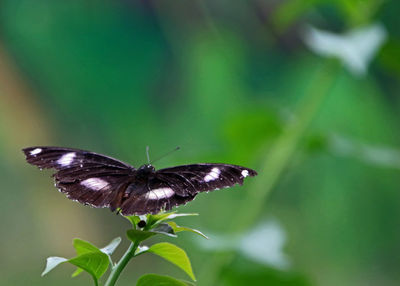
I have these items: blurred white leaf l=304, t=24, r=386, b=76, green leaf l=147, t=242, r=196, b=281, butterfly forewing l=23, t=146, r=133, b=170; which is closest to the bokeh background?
blurred white leaf l=304, t=24, r=386, b=76

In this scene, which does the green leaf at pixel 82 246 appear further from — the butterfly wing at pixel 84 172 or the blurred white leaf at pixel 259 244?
the blurred white leaf at pixel 259 244

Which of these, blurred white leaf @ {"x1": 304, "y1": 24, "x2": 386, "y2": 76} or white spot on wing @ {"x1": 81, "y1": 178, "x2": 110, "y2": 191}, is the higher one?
blurred white leaf @ {"x1": 304, "y1": 24, "x2": 386, "y2": 76}

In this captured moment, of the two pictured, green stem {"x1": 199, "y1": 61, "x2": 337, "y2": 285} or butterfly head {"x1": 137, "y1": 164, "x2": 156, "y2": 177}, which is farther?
green stem {"x1": 199, "y1": 61, "x2": 337, "y2": 285}

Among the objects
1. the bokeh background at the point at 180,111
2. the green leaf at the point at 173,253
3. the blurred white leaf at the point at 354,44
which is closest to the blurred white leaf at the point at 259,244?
the blurred white leaf at the point at 354,44

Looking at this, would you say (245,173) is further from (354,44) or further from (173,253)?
(354,44)

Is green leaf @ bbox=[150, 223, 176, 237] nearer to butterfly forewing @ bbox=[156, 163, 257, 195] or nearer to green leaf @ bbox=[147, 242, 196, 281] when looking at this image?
green leaf @ bbox=[147, 242, 196, 281]

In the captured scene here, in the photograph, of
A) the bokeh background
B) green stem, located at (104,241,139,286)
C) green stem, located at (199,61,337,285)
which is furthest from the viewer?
the bokeh background

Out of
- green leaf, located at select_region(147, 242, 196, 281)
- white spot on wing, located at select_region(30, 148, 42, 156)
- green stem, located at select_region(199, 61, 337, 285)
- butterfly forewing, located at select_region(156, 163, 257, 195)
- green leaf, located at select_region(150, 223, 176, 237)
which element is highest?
green stem, located at select_region(199, 61, 337, 285)

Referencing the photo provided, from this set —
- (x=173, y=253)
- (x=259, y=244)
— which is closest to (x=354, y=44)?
(x=259, y=244)
